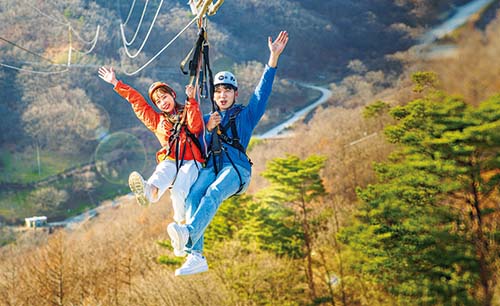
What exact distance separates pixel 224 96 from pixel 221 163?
59cm

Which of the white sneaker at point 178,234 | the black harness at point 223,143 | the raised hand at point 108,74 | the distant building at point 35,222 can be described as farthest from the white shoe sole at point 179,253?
the distant building at point 35,222

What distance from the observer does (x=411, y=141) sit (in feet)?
56.9

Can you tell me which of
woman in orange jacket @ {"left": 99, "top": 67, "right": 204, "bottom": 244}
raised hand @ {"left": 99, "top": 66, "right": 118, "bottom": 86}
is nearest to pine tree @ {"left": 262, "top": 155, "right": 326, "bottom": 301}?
raised hand @ {"left": 99, "top": 66, "right": 118, "bottom": 86}

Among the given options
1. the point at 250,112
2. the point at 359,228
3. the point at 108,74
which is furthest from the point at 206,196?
the point at 359,228

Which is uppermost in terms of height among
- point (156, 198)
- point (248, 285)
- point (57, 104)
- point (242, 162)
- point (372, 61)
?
point (372, 61)

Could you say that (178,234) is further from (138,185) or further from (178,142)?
(178,142)

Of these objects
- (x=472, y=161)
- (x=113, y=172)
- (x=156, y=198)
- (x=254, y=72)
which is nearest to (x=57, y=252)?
(x=472, y=161)

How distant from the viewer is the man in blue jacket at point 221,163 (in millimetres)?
3789

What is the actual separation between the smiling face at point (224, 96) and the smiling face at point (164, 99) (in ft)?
1.27

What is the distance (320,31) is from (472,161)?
79.5 meters

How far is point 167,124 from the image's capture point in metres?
4.21

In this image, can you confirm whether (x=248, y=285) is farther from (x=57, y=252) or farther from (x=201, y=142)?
(x=201, y=142)

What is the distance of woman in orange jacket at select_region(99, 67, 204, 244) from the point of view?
3914 mm

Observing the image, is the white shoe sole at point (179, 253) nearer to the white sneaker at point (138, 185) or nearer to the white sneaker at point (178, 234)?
the white sneaker at point (178, 234)
